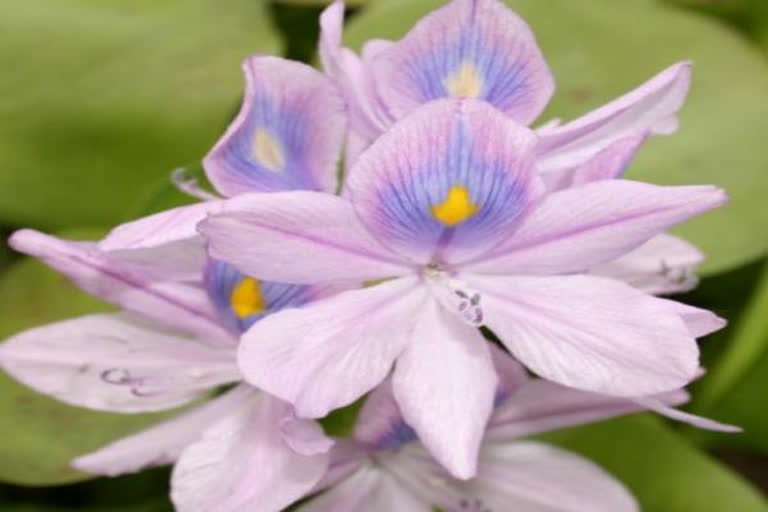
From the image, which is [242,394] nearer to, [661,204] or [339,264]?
[339,264]

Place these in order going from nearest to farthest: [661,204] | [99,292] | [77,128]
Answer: [661,204] < [99,292] < [77,128]

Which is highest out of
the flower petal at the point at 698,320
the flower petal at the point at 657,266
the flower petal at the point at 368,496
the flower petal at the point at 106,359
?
the flower petal at the point at 698,320

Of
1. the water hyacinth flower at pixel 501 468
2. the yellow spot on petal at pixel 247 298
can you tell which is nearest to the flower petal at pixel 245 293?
the yellow spot on petal at pixel 247 298

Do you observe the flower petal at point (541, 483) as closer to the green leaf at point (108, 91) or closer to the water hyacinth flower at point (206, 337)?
the water hyacinth flower at point (206, 337)

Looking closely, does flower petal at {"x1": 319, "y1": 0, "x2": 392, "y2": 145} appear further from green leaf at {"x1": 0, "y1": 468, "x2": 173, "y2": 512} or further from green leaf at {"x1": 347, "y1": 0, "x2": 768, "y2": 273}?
green leaf at {"x1": 0, "y1": 468, "x2": 173, "y2": 512}

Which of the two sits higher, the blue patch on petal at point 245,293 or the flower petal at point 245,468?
the blue patch on petal at point 245,293

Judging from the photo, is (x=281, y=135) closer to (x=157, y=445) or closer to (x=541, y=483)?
(x=157, y=445)

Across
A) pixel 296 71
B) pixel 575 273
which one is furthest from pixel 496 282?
pixel 296 71
